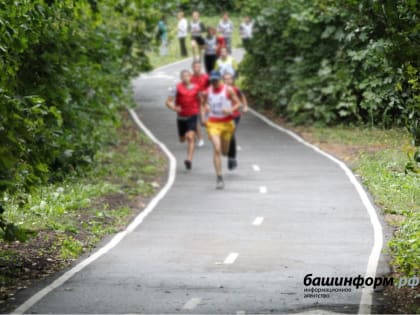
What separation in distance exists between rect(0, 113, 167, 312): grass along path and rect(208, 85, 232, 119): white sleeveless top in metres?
1.89

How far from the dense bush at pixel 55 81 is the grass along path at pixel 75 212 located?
608 mm

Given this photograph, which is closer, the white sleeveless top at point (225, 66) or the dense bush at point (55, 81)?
the dense bush at point (55, 81)

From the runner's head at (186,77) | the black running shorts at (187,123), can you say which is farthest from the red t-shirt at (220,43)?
the runner's head at (186,77)

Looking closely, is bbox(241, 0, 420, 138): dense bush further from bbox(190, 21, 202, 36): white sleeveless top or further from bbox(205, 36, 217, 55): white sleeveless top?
bbox(190, 21, 202, 36): white sleeveless top

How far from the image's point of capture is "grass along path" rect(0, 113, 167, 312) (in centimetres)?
1352

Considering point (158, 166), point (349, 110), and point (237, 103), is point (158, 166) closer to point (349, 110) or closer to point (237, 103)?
point (237, 103)

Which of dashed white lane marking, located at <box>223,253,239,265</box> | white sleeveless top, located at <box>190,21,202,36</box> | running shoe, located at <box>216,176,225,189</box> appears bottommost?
running shoe, located at <box>216,176,225,189</box>

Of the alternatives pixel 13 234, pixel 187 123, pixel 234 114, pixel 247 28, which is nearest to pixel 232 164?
pixel 234 114

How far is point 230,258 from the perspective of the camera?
47.0ft

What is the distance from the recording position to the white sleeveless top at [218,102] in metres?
22.7

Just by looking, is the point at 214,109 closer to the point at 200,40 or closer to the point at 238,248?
the point at 238,248

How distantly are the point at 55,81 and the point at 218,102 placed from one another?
4.51 m

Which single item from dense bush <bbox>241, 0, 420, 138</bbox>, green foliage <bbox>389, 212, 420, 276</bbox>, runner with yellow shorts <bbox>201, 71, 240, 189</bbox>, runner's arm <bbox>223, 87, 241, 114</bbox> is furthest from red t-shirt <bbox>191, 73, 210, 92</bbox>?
green foliage <bbox>389, 212, 420, 276</bbox>

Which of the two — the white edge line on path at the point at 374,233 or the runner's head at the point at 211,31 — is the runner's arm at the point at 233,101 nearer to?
the white edge line on path at the point at 374,233
